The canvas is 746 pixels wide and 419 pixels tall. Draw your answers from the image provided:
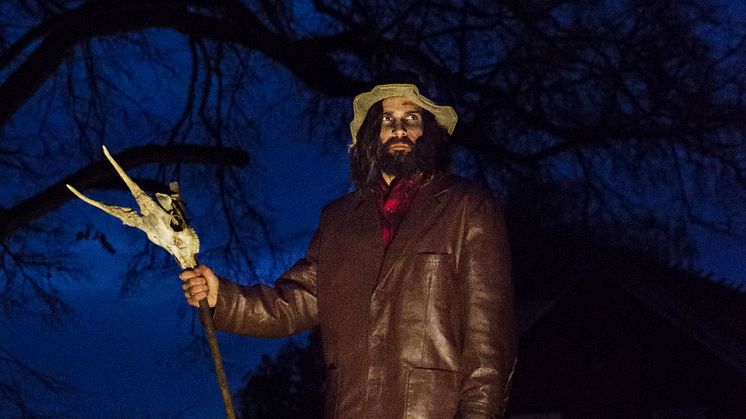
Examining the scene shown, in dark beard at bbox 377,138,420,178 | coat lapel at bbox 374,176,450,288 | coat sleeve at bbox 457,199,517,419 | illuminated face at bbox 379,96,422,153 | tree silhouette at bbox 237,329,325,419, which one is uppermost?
tree silhouette at bbox 237,329,325,419

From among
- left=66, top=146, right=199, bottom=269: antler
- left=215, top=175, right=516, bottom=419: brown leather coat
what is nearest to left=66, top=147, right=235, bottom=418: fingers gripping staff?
left=66, top=146, right=199, bottom=269: antler

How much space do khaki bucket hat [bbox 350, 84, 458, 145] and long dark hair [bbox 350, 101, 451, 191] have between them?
0.9 inches

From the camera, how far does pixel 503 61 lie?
984 cm

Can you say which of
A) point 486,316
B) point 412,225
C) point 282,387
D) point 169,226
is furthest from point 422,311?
point 282,387

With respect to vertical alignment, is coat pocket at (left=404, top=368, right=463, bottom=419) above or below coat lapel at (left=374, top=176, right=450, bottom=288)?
below

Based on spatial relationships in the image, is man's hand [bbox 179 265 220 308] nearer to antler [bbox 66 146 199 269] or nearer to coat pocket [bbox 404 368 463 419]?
antler [bbox 66 146 199 269]

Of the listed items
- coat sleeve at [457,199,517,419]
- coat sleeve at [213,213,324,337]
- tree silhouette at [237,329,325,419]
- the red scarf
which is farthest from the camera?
tree silhouette at [237,329,325,419]

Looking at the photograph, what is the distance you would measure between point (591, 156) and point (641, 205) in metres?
0.72

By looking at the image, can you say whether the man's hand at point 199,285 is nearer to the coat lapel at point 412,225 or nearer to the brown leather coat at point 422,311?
the brown leather coat at point 422,311

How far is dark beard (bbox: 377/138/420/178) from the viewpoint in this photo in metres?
3.88

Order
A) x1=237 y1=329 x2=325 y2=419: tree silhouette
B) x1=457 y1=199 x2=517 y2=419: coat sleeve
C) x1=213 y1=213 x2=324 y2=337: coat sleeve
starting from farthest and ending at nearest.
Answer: x1=237 y1=329 x2=325 y2=419: tree silhouette, x1=213 y1=213 x2=324 y2=337: coat sleeve, x1=457 y1=199 x2=517 y2=419: coat sleeve

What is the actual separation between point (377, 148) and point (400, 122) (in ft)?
0.47

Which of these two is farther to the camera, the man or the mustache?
the mustache

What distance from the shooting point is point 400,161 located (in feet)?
12.7
